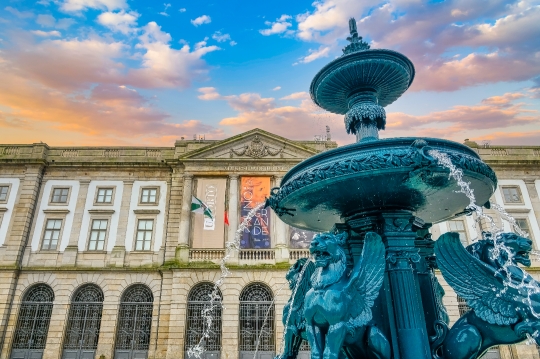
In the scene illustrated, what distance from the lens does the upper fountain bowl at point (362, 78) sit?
5008 millimetres

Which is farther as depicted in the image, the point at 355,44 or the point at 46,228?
the point at 46,228

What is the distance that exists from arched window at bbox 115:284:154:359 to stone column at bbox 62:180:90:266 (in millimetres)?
3836

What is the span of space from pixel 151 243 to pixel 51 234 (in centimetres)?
615

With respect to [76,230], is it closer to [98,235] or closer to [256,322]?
[98,235]

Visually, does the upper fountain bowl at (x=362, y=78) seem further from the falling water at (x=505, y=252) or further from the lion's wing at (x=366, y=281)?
the lion's wing at (x=366, y=281)

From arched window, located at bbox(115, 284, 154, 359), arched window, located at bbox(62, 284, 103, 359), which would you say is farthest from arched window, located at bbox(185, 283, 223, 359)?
arched window, located at bbox(62, 284, 103, 359)

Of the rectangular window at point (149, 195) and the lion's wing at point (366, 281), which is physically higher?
the rectangular window at point (149, 195)

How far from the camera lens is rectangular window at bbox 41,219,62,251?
21013 millimetres

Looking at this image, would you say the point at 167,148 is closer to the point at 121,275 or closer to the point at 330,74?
the point at 121,275

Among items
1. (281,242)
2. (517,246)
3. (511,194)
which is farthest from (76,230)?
(511,194)

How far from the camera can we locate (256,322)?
18.8m

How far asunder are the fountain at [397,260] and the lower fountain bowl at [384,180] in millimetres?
12

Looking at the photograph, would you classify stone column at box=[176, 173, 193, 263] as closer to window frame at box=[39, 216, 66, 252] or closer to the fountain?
window frame at box=[39, 216, 66, 252]

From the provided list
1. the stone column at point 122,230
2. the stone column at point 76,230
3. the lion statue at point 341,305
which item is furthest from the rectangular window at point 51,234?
the lion statue at point 341,305
